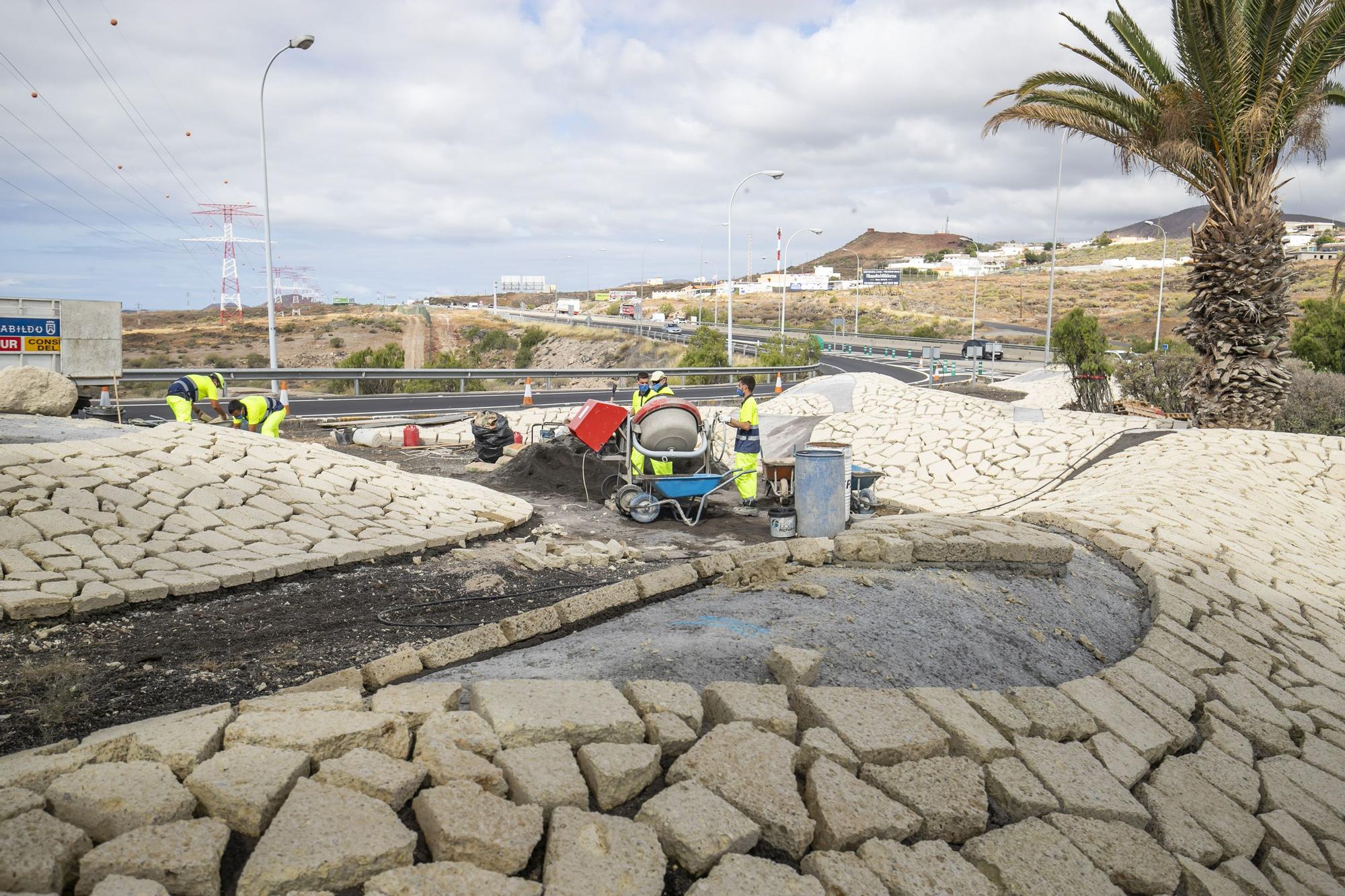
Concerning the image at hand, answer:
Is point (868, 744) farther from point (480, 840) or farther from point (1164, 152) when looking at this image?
point (1164, 152)

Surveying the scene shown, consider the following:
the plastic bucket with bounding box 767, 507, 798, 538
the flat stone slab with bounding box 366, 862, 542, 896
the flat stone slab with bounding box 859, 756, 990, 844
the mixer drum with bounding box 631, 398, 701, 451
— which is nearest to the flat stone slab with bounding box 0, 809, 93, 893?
the flat stone slab with bounding box 366, 862, 542, 896

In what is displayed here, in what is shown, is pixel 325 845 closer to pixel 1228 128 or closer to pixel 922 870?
pixel 922 870

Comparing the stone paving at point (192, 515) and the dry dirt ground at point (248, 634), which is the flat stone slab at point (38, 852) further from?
the stone paving at point (192, 515)

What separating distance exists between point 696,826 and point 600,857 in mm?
345

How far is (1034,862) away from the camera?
9.87ft

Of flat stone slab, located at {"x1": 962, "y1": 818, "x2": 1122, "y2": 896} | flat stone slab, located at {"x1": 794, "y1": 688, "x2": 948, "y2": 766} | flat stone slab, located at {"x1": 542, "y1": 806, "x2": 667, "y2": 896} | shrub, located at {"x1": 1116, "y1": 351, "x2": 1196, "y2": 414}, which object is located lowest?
flat stone slab, located at {"x1": 962, "y1": 818, "x2": 1122, "y2": 896}

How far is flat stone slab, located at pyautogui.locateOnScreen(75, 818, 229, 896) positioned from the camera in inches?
93.8

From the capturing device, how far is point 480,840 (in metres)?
2.62

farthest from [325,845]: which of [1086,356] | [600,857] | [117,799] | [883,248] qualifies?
[883,248]

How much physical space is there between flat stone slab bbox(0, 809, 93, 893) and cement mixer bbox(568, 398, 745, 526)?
7485 mm

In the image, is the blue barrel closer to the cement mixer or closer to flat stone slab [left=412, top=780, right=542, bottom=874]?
the cement mixer

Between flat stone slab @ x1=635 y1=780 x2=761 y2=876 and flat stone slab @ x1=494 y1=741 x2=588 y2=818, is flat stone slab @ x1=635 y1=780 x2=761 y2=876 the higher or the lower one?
the lower one

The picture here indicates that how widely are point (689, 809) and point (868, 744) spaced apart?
33.8 inches

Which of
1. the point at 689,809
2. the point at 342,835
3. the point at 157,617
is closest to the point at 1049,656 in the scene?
the point at 689,809
